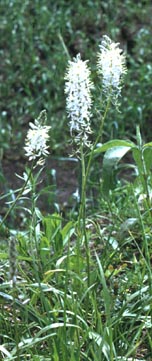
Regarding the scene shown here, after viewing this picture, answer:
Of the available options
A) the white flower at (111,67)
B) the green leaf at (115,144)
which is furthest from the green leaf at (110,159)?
the white flower at (111,67)

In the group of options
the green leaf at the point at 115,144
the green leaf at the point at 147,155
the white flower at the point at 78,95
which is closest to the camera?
Answer: the white flower at the point at 78,95

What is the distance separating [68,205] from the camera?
204 inches

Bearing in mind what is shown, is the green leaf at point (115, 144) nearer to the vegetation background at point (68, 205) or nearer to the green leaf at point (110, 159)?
the green leaf at point (110, 159)

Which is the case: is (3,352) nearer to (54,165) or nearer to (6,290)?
(6,290)

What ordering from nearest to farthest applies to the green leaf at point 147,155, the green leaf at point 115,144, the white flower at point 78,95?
the white flower at point 78,95 → the green leaf at point 115,144 → the green leaf at point 147,155

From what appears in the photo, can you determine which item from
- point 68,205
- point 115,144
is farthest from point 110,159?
point 68,205

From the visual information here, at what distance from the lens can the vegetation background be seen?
8.55ft

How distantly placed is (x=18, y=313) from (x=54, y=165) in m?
2.74

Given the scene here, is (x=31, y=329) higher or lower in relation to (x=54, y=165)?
lower

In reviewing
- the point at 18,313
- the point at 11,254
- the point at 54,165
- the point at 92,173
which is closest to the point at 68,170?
the point at 54,165

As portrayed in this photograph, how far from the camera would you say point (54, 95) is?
6309mm

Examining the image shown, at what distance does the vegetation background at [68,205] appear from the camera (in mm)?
2607

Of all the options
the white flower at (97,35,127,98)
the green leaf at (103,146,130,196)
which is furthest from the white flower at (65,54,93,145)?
the green leaf at (103,146,130,196)

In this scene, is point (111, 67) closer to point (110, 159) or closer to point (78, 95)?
point (78, 95)
